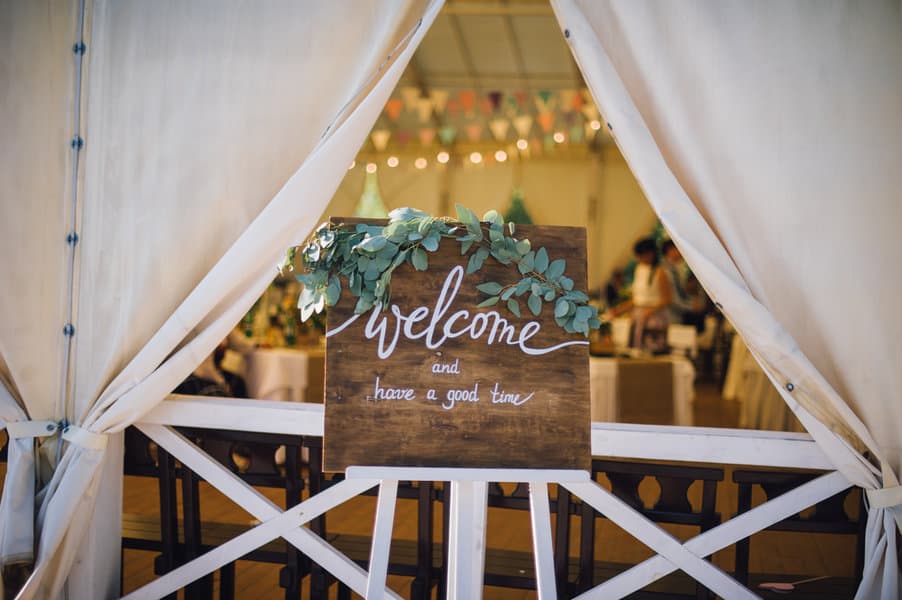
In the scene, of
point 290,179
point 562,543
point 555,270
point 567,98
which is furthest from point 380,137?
point 555,270

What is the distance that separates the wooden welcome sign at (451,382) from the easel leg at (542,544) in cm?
13

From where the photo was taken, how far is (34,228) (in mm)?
2455

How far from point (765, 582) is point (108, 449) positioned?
2.17 meters

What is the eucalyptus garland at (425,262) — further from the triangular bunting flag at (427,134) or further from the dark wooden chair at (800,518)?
the triangular bunting flag at (427,134)

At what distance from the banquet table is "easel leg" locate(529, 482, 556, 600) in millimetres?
3271

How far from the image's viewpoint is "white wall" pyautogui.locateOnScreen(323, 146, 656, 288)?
10.7m

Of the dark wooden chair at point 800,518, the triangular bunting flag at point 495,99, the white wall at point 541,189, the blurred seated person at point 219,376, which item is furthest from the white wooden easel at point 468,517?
the white wall at point 541,189

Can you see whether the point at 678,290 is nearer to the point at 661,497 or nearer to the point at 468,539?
the point at 661,497

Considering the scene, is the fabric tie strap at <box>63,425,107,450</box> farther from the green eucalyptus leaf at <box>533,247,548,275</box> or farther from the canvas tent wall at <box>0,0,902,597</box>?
the green eucalyptus leaf at <box>533,247,548,275</box>

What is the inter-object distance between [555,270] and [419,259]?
33 centimetres

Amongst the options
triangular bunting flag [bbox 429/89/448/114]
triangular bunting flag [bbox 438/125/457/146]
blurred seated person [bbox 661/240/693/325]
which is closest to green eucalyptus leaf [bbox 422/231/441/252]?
blurred seated person [bbox 661/240/693/325]

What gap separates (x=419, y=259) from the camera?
1.81 meters

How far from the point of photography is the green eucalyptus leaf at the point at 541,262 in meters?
1.84

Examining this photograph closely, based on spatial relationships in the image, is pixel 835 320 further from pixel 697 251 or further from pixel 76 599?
pixel 76 599
